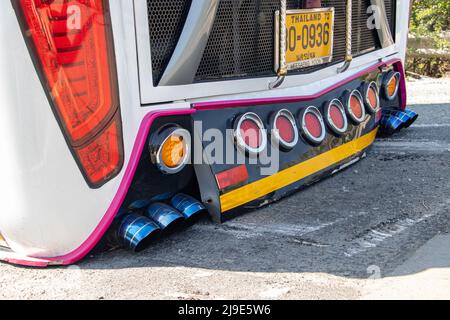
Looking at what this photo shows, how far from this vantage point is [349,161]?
13.2 ft

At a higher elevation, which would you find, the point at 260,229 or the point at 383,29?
the point at 383,29

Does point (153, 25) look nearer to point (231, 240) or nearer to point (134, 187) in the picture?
point (134, 187)

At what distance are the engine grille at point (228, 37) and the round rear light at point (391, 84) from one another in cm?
107

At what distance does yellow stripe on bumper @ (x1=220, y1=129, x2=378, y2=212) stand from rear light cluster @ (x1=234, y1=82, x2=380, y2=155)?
4.9 inches

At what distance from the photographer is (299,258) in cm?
270

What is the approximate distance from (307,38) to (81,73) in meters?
1.70

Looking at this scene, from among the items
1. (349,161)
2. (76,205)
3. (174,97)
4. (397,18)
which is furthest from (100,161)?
(397,18)

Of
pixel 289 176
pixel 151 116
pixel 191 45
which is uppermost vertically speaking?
pixel 191 45

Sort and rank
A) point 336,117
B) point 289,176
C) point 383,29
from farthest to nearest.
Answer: point 383,29 < point 336,117 < point 289,176

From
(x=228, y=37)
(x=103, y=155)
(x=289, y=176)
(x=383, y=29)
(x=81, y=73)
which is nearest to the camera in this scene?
(x=81, y=73)

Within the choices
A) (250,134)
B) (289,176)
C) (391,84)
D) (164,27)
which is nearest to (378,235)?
(289,176)

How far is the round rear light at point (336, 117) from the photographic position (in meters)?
3.82

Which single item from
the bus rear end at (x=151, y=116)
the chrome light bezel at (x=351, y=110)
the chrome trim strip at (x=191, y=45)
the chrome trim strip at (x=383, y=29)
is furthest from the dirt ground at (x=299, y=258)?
the chrome trim strip at (x=383, y=29)

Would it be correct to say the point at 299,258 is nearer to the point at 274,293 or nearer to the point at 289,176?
the point at 274,293
